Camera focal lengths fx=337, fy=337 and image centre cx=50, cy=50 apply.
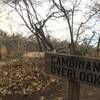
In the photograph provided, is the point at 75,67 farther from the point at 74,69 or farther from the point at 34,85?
the point at 34,85

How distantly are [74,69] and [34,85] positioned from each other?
166 inches

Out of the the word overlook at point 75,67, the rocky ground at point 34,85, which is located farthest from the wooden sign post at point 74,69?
the rocky ground at point 34,85

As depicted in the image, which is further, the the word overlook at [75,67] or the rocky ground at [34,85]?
the rocky ground at [34,85]

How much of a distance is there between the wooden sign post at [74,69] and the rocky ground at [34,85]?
7.17ft

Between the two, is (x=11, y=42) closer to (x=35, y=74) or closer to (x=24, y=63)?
(x=24, y=63)

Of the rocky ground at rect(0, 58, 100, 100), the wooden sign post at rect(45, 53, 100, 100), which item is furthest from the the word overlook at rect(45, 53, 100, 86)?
the rocky ground at rect(0, 58, 100, 100)

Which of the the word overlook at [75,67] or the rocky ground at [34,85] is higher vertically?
the the word overlook at [75,67]

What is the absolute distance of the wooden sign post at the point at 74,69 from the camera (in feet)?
15.0

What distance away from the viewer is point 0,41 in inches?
693

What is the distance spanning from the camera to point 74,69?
491cm

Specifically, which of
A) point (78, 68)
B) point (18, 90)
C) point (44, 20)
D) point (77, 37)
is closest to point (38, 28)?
point (44, 20)

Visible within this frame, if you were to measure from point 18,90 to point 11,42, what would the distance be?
8.85m

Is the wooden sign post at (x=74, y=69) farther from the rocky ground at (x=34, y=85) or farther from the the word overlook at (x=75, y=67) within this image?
the rocky ground at (x=34, y=85)

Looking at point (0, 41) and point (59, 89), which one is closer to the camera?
point (59, 89)
